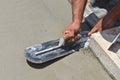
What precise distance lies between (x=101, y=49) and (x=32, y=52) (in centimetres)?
48

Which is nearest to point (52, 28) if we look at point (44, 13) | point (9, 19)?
point (44, 13)

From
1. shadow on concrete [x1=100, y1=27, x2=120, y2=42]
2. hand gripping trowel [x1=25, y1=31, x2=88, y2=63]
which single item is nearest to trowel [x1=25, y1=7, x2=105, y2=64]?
hand gripping trowel [x1=25, y1=31, x2=88, y2=63]

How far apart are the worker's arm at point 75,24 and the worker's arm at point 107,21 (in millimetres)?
140

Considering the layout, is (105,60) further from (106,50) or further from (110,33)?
(110,33)

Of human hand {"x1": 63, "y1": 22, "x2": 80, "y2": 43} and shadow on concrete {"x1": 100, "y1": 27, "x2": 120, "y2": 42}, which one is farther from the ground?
human hand {"x1": 63, "y1": 22, "x2": 80, "y2": 43}

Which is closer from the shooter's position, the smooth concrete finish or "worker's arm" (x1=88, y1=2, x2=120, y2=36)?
the smooth concrete finish

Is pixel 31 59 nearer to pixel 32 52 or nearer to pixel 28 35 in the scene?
pixel 32 52

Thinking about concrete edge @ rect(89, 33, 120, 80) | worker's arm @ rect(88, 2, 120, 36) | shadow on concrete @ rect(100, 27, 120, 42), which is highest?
worker's arm @ rect(88, 2, 120, 36)

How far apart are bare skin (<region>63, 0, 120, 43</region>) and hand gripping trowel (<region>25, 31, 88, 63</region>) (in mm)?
63

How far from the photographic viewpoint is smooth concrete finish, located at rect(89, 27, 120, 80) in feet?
7.18

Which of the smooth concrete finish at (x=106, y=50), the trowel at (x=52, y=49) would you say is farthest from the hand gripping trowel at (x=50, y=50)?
the smooth concrete finish at (x=106, y=50)

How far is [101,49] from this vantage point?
2279 millimetres

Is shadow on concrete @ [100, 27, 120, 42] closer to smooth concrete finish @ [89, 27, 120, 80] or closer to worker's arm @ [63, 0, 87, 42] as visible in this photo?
smooth concrete finish @ [89, 27, 120, 80]

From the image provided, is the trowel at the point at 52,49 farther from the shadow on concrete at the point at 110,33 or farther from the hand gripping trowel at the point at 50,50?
the shadow on concrete at the point at 110,33
